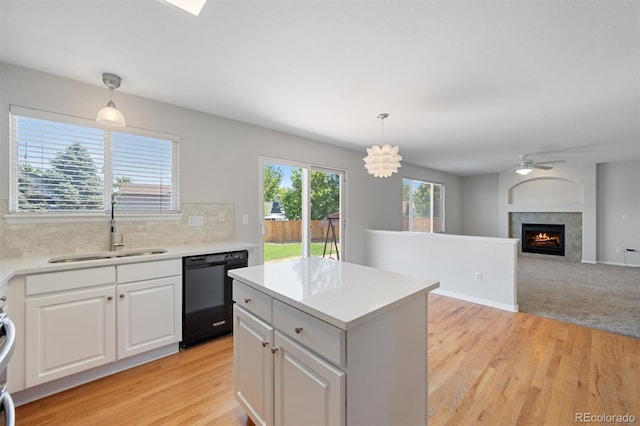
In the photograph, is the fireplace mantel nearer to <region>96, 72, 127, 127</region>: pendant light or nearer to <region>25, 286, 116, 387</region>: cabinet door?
<region>96, 72, 127, 127</region>: pendant light

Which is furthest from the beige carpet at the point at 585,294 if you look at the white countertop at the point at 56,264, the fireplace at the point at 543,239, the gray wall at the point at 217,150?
the white countertop at the point at 56,264

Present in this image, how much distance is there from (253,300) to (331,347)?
1.97 ft

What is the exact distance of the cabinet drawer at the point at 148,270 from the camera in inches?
82.6

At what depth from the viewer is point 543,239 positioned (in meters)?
7.04

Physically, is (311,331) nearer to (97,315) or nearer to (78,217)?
(97,315)

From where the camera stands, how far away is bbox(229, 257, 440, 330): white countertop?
1.08m

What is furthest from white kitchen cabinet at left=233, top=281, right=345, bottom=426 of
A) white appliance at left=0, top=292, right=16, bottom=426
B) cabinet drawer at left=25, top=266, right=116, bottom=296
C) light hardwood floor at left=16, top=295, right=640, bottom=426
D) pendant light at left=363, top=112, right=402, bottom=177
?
pendant light at left=363, top=112, right=402, bottom=177

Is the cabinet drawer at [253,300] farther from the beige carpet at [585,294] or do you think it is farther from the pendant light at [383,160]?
the beige carpet at [585,294]

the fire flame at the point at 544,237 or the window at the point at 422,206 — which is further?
the fire flame at the point at 544,237

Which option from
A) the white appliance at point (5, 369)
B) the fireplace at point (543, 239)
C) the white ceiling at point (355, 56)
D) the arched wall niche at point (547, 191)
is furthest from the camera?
the fireplace at point (543, 239)

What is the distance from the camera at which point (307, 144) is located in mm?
4137

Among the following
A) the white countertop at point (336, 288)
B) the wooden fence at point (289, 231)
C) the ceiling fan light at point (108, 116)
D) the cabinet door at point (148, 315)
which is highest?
the ceiling fan light at point (108, 116)

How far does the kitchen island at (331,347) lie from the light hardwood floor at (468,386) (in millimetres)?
507

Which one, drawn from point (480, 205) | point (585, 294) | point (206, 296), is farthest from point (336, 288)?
point (480, 205)
